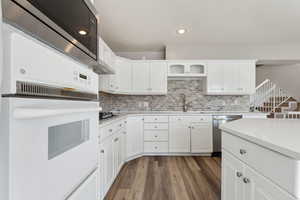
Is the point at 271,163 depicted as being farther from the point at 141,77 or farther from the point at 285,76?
the point at 285,76

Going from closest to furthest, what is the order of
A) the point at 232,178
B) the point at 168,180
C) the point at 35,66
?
1. the point at 35,66
2. the point at 232,178
3. the point at 168,180

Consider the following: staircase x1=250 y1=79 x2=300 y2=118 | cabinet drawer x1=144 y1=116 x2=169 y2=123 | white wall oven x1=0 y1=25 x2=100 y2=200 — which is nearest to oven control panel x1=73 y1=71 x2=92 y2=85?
white wall oven x1=0 y1=25 x2=100 y2=200

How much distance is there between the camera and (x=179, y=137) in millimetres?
3363

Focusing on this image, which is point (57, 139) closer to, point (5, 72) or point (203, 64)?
point (5, 72)

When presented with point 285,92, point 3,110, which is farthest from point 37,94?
point 285,92

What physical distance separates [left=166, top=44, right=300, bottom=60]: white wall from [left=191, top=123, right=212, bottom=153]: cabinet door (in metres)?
1.62

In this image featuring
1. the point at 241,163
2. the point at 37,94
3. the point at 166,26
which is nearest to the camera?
the point at 37,94

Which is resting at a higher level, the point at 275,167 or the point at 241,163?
the point at 275,167

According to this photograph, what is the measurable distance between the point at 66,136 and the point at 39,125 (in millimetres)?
202

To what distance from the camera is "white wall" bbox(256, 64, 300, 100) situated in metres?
5.34

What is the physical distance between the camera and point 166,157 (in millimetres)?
3229

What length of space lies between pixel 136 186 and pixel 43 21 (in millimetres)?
2026

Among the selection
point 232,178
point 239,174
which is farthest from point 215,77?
point 239,174

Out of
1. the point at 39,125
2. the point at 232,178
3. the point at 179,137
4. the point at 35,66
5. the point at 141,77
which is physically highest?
the point at 141,77
